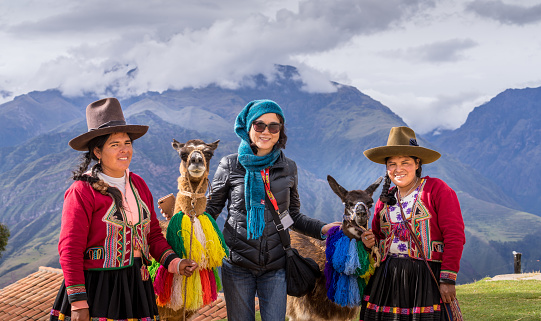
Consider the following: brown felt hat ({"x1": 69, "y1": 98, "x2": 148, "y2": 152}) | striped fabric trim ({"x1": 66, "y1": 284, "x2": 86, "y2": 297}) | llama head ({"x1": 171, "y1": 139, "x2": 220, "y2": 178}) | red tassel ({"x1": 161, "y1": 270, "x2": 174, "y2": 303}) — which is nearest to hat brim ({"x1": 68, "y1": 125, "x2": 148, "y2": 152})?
brown felt hat ({"x1": 69, "y1": 98, "x2": 148, "y2": 152})

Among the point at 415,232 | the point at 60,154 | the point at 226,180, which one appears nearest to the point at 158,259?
the point at 226,180

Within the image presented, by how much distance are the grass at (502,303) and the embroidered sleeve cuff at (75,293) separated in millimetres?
5490

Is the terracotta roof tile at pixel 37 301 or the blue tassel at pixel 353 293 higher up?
the blue tassel at pixel 353 293

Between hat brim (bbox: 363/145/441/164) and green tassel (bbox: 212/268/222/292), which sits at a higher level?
hat brim (bbox: 363/145/441/164)

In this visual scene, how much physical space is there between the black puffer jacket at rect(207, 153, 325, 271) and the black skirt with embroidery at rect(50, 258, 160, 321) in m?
0.67

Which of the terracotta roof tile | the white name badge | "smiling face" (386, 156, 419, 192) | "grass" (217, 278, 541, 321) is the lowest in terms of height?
the terracotta roof tile

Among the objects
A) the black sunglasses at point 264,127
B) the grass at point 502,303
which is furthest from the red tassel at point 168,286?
the grass at point 502,303

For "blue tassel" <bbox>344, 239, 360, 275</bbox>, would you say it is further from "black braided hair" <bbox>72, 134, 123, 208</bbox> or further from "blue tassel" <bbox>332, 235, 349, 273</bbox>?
"black braided hair" <bbox>72, 134, 123, 208</bbox>

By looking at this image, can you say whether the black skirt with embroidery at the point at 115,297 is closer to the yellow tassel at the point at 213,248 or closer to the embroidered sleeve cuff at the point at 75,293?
the embroidered sleeve cuff at the point at 75,293

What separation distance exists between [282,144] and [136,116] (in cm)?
19417

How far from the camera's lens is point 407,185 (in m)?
3.90

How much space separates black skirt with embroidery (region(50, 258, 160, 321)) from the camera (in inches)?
123

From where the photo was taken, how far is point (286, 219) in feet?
12.2

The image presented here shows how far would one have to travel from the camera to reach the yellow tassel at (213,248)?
3.64 m
